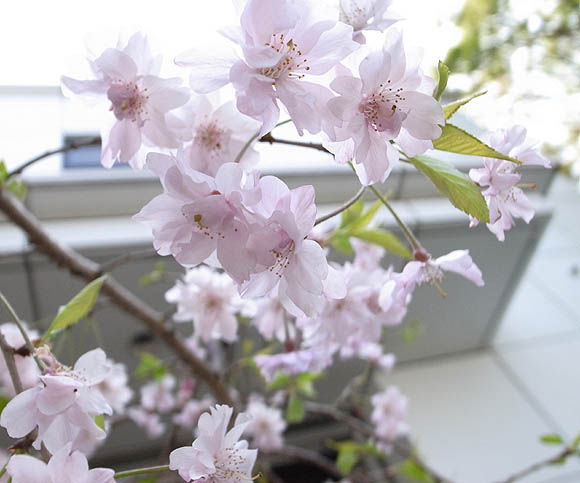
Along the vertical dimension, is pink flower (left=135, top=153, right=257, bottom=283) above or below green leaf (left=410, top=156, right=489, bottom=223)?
below

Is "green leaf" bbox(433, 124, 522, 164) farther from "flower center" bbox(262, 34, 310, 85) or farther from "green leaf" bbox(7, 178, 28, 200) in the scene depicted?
"green leaf" bbox(7, 178, 28, 200)

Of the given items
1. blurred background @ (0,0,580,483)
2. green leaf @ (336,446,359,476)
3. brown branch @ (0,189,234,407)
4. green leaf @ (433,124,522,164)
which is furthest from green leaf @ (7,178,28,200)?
green leaf @ (336,446,359,476)

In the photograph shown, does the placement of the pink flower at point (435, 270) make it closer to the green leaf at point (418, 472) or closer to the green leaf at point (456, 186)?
the green leaf at point (456, 186)

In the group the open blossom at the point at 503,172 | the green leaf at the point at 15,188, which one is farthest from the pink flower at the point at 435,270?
the green leaf at the point at 15,188

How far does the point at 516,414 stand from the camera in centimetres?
139

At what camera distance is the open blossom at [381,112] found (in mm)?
299

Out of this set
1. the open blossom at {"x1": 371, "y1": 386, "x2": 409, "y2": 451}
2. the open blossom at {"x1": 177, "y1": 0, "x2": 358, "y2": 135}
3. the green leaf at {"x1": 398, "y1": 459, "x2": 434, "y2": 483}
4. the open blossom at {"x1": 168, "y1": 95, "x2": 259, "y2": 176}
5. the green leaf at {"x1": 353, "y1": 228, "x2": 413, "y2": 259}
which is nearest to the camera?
the open blossom at {"x1": 177, "y1": 0, "x2": 358, "y2": 135}

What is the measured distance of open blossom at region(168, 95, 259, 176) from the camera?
1.28 feet

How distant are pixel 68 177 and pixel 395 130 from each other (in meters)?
0.96

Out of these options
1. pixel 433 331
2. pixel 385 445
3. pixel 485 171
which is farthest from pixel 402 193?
pixel 485 171

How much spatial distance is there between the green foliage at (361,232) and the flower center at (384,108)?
0.18 metres

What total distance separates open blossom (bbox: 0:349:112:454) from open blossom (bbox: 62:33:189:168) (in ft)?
0.53

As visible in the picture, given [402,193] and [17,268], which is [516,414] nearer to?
[402,193]

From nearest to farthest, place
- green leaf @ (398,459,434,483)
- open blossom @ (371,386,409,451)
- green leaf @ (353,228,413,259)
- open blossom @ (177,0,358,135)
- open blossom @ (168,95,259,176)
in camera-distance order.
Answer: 1. open blossom @ (177,0,358,135)
2. open blossom @ (168,95,259,176)
3. green leaf @ (353,228,413,259)
4. green leaf @ (398,459,434,483)
5. open blossom @ (371,386,409,451)
